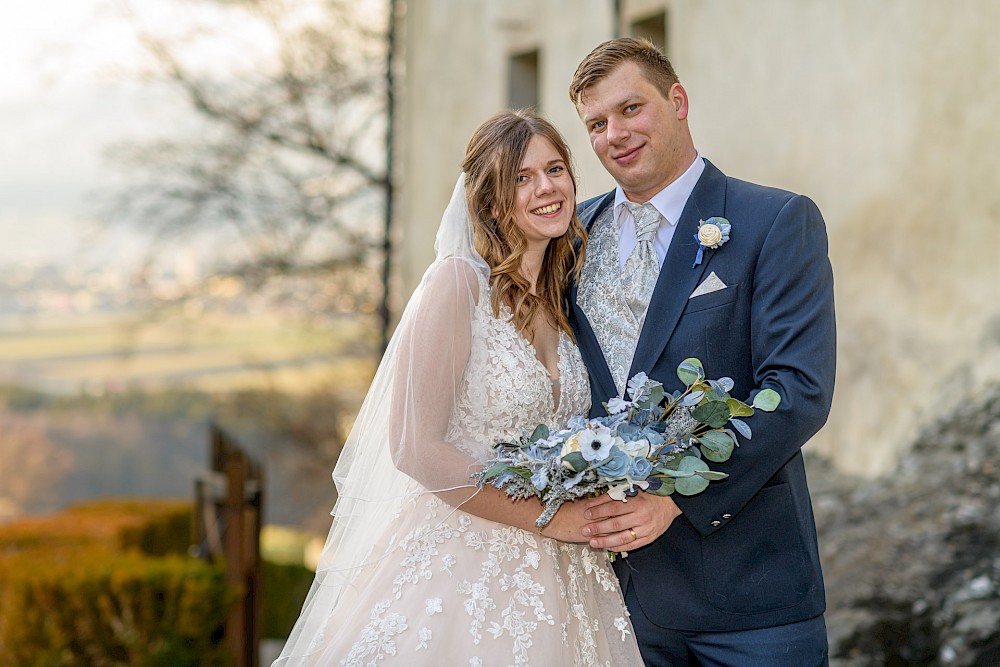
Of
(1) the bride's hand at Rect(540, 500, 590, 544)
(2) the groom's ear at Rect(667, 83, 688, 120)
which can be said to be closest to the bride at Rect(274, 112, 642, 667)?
(1) the bride's hand at Rect(540, 500, 590, 544)

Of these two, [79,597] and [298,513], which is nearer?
[79,597]

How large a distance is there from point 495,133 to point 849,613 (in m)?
3.11

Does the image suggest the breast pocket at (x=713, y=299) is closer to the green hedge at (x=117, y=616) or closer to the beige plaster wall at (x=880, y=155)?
the beige plaster wall at (x=880, y=155)

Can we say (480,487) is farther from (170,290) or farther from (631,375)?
(170,290)

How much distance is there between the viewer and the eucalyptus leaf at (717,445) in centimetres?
250

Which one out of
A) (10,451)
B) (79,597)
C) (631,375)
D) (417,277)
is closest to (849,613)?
(631,375)

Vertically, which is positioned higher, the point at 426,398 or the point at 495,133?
the point at 495,133

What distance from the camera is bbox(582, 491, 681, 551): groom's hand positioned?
265cm

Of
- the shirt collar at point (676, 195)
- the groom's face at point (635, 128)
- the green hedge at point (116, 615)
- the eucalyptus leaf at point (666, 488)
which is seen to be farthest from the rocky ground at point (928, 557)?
the green hedge at point (116, 615)

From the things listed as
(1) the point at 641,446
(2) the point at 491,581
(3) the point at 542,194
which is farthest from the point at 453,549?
(3) the point at 542,194

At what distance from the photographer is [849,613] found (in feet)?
16.1

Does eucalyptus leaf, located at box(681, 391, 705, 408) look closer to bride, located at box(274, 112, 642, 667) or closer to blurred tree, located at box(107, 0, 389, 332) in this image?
bride, located at box(274, 112, 642, 667)

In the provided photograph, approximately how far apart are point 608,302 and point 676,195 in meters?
0.37

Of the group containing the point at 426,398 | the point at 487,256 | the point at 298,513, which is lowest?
the point at 298,513
